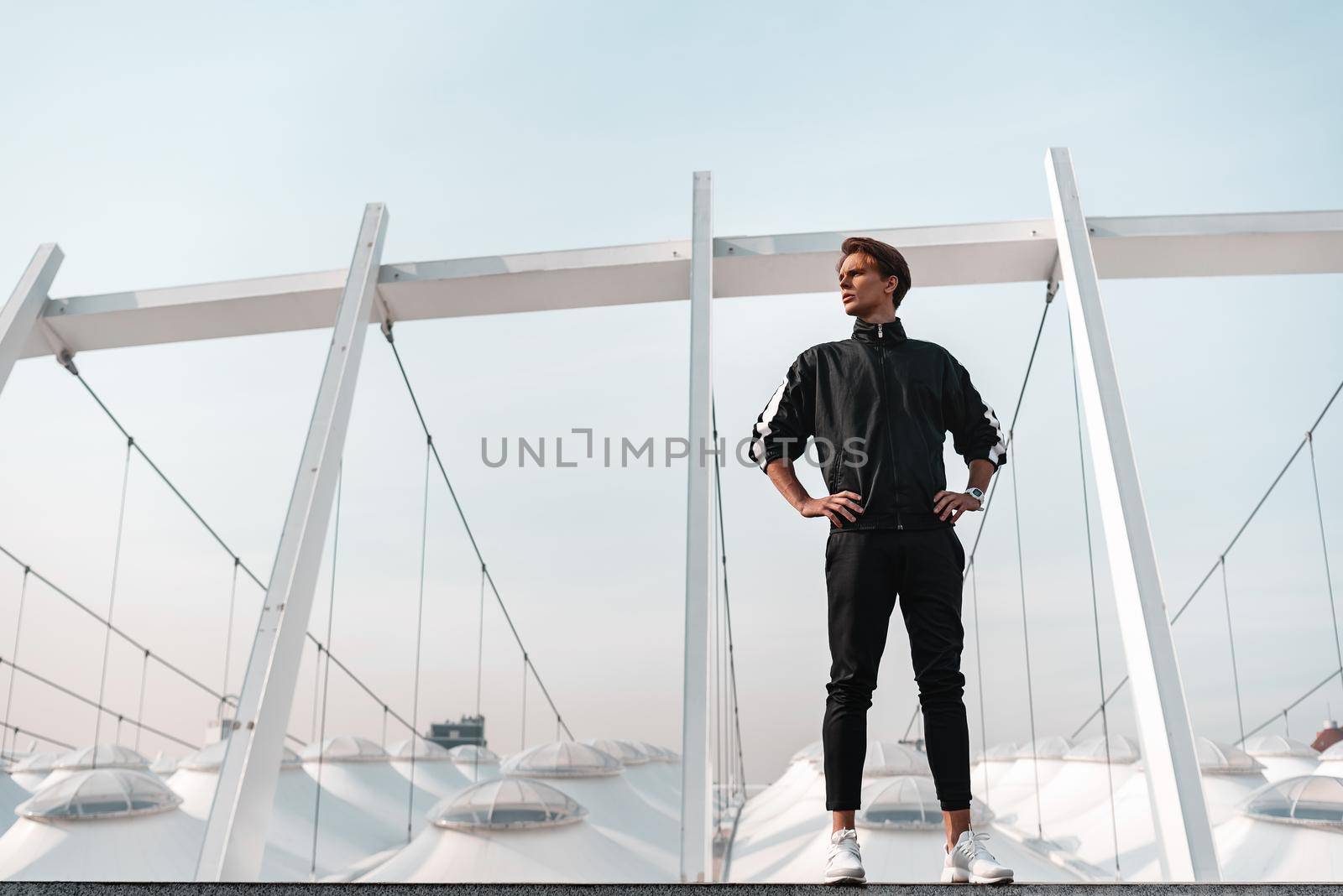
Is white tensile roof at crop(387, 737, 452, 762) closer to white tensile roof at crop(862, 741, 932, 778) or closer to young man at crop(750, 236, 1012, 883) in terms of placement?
white tensile roof at crop(862, 741, 932, 778)

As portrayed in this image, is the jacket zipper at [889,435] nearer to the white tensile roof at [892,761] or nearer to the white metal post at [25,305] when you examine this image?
the white metal post at [25,305]

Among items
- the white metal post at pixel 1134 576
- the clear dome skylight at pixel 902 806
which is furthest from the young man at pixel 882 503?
the clear dome skylight at pixel 902 806

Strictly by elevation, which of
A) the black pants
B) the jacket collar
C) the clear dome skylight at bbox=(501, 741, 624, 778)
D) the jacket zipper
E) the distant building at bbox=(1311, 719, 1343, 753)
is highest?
the distant building at bbox=(1311, 719, 1343, 753)

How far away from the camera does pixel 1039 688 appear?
1034cm

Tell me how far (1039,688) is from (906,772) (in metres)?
Result: 1.54

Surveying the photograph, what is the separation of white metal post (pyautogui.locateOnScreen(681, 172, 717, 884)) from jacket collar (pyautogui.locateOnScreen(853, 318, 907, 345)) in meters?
0.92

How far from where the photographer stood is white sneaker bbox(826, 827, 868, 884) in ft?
6.26

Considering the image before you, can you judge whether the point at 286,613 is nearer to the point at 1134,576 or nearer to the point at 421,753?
the point at 1134,576

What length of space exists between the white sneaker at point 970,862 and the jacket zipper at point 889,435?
63 cm

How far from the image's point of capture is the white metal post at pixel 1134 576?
2.73 m

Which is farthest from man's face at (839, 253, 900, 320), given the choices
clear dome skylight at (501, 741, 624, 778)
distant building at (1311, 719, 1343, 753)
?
distant building at (1311, 719, 1343, 753)

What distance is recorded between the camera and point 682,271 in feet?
13.1

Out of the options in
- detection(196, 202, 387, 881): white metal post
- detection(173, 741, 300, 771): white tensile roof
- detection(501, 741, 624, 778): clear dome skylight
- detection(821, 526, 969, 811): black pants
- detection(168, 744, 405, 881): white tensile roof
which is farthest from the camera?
detection(173, 741, 300, 771): white tensile roof

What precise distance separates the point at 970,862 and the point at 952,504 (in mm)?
703
